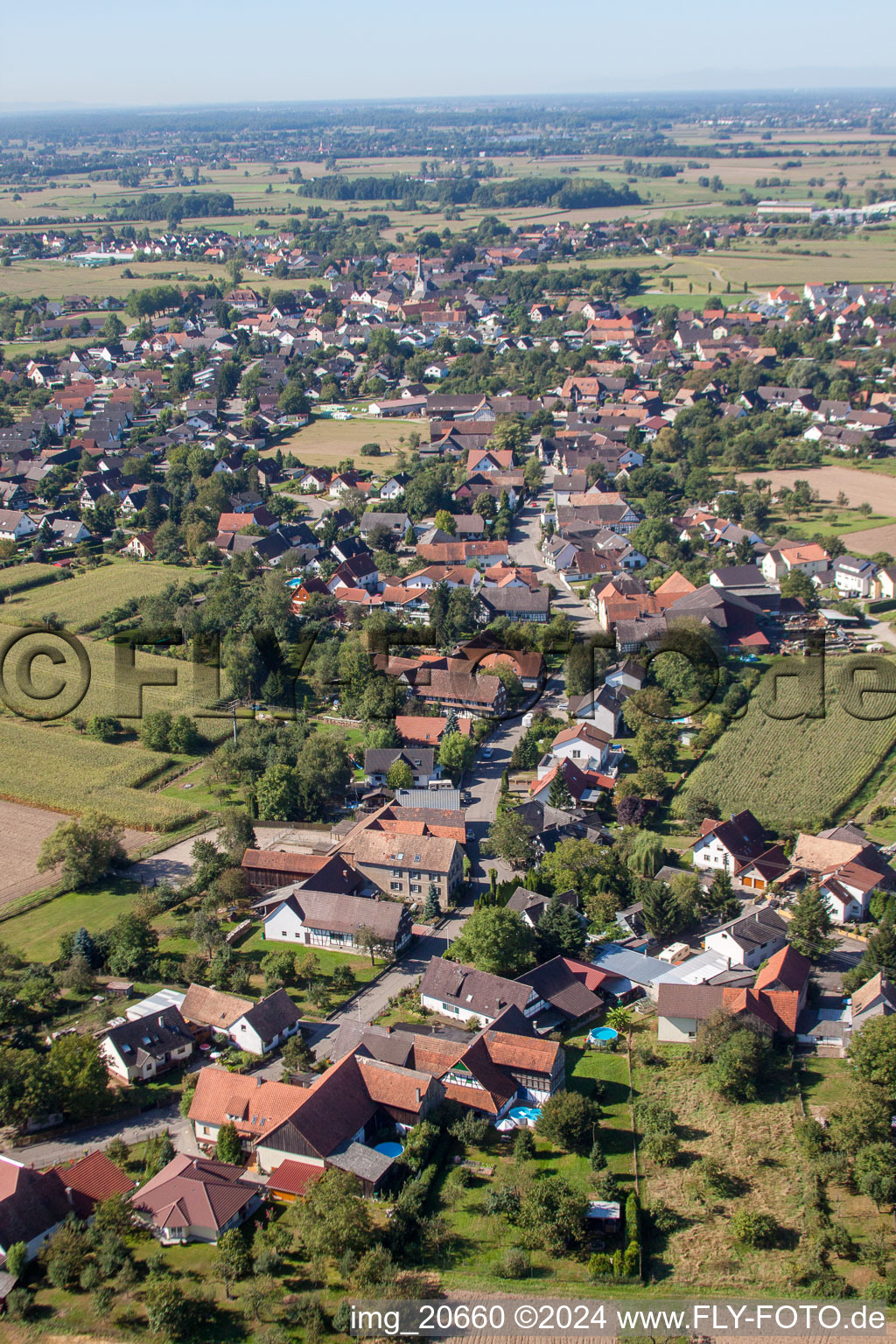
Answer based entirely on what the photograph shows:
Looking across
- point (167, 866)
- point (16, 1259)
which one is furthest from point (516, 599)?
point (16, 1259)

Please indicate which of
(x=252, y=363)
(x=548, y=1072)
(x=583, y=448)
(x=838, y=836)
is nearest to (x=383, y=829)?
(x=548, y=1072)

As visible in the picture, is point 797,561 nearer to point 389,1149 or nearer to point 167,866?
point 167,866

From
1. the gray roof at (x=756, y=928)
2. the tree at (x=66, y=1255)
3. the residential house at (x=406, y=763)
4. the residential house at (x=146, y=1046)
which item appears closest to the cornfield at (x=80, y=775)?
the residential house at (x=406, y=763)

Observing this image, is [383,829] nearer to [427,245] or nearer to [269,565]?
[269,565]

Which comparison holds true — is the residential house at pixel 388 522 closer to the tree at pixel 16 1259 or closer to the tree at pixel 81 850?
the tree at pixel 81 850

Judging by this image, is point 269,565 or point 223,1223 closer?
point 223,1223

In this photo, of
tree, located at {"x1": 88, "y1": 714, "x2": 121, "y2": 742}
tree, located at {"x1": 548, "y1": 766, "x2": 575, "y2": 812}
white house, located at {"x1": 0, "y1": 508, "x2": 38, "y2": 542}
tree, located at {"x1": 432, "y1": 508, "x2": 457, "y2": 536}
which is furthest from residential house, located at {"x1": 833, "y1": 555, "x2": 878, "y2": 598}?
white house, located at {"x1": 0, "y1": 508, "x2": 38, "y2": 542}
